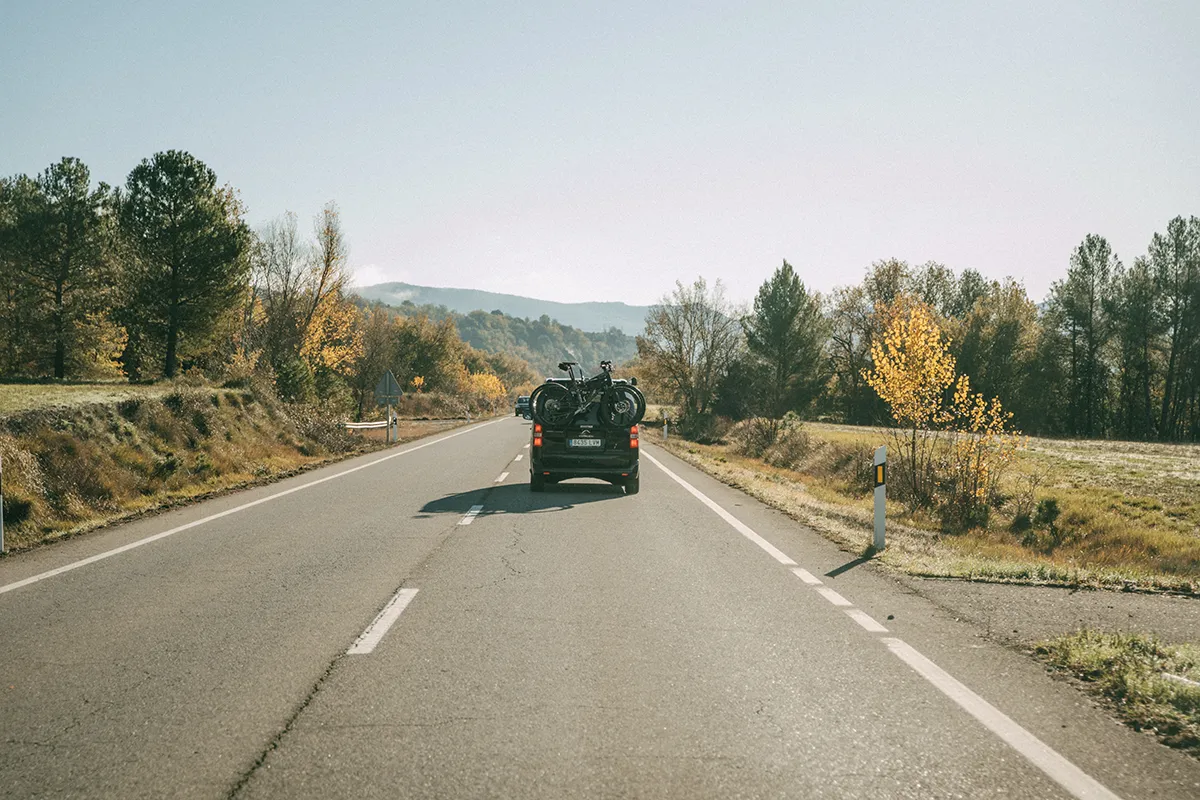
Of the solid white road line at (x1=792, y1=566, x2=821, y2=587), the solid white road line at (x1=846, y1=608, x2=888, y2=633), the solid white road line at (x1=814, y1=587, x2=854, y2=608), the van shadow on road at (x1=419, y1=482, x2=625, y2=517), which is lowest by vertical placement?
the van shadow on road at (x1=419, y1=482, x2=625, y2=517)

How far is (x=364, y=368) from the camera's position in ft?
212

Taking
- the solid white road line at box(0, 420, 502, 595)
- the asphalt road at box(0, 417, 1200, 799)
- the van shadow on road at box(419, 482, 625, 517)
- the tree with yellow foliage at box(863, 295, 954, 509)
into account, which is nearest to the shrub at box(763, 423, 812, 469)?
the tree with yellow foliage at box(863, 295, 954, 509)

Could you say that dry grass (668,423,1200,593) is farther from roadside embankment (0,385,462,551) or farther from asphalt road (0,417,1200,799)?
roadside embankment (0,385,462,551)

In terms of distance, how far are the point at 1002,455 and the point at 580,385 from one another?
959 cm

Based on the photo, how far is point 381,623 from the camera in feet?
18.2

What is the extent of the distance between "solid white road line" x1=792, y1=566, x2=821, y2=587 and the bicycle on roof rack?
6.75 metres

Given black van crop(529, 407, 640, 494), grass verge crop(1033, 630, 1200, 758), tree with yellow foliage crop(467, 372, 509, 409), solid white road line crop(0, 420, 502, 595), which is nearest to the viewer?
grass verge crop(1033, 630, 1200, 758)

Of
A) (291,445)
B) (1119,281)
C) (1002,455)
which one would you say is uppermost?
(1119,281)

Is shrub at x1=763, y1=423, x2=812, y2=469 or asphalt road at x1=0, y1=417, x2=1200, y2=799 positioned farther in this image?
shrub at x1=763, y1=423, x2=812, y2=469

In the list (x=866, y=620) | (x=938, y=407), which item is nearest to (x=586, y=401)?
(x=938, y=407)

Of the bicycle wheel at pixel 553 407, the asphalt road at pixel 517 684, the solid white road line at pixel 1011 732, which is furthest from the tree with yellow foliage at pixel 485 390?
the solid white road line at pixel 1011 732

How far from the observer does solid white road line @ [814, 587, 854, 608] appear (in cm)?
632

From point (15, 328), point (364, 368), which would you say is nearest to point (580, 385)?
point (15, 328)

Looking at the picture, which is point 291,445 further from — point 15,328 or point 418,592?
point 15,328
